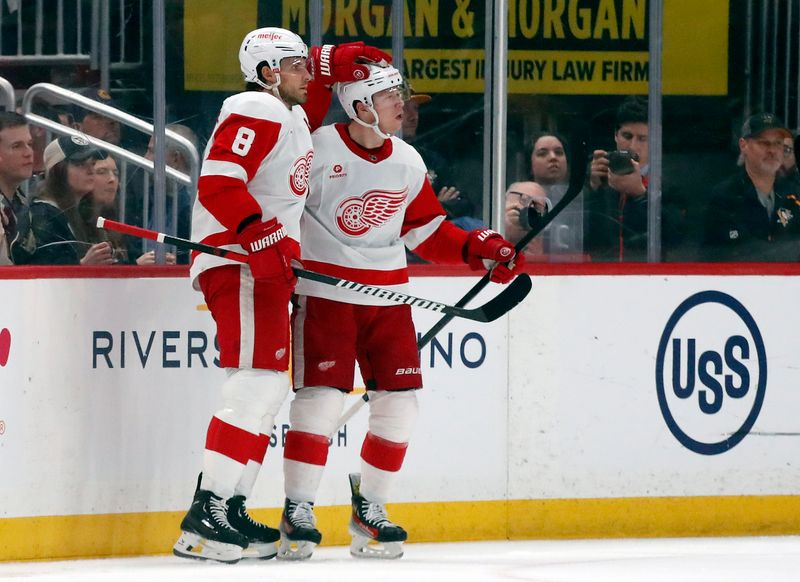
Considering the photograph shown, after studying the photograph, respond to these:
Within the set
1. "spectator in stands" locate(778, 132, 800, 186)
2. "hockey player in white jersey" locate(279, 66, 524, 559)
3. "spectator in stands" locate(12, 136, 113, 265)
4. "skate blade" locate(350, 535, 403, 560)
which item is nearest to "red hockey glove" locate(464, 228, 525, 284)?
"hockey player in white jersey" locate(279, 66, 524, 559)

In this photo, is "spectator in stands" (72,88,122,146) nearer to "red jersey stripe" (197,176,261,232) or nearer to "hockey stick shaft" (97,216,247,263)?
"hockey stick shaft" (97,216,247,263)

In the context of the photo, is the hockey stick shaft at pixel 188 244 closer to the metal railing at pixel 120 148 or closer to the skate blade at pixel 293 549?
the metal railing at pixel 120 148

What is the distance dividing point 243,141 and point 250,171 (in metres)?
0.07

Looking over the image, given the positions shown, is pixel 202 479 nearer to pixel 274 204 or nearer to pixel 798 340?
pixel 274 204

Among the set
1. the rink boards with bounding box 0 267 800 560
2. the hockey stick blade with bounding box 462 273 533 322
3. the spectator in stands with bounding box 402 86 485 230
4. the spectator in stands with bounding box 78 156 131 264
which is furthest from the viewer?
the spectator in stands with bounding box 402 86 485 230

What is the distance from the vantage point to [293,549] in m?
3.87

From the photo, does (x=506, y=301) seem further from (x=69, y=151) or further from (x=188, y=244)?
(x=69, y=151)

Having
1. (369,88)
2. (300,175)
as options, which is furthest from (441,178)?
(300,175)

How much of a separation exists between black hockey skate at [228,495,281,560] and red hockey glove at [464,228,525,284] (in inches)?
32.1

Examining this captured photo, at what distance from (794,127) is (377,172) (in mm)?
1391

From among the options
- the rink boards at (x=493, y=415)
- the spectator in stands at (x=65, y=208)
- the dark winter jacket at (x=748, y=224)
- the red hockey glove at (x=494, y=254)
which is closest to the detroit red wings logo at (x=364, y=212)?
the red hockey glove at (x=494, y=254)

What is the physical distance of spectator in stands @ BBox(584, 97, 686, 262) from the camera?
15.0 feet

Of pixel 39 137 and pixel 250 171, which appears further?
pixel 39 137

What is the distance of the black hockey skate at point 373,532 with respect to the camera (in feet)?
12.9
